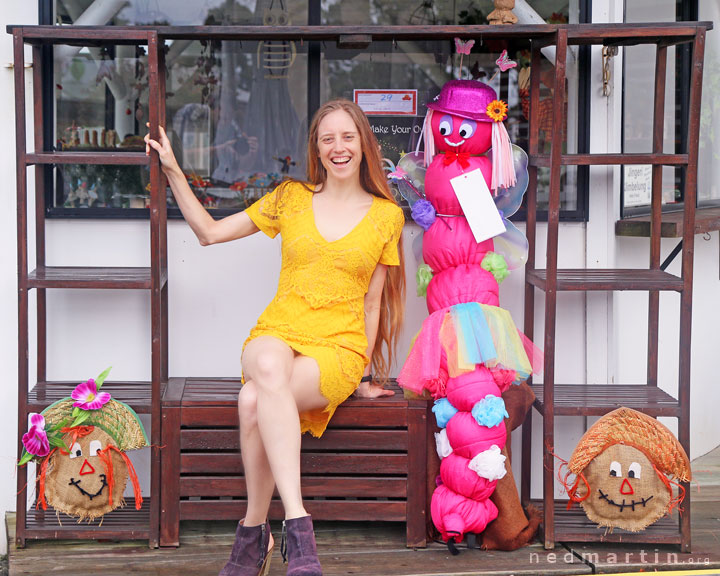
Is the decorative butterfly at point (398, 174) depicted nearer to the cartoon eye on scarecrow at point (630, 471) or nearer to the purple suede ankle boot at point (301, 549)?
the cartoon eye on scarecrow at point (630, 471)

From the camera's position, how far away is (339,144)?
3.21 m

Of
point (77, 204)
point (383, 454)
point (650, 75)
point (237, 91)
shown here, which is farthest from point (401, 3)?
point (383, 454)

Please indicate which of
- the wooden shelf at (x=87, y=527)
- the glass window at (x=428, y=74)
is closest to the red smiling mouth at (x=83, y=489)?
the wooden shelf at (x=87, y=527)

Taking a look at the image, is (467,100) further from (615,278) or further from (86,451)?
(86,451)

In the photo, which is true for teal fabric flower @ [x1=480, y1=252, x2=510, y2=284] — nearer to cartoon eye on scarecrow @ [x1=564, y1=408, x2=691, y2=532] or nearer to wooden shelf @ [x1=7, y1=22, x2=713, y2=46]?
cartoon eye on scarecrow @ [x1=564, y1=408, x2=691, y2=532]

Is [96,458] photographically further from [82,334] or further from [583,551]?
[583,551]

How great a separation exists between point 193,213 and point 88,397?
0.73 m

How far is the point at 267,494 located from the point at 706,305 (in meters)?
2.57

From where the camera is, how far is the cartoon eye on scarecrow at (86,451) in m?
3.22

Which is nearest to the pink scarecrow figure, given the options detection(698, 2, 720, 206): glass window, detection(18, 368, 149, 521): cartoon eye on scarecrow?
detection(18, 368, 149, 521): cartoon eye on scarecrow

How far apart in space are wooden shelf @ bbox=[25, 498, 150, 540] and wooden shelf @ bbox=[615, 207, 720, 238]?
215 cm

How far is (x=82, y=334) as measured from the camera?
3.63 metres

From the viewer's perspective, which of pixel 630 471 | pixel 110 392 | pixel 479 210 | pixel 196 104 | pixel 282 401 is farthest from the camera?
pixel 196 104

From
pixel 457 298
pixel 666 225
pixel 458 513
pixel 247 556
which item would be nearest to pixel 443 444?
pixel 458 513
